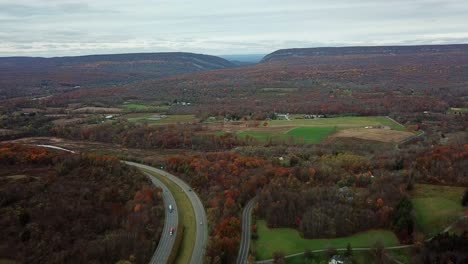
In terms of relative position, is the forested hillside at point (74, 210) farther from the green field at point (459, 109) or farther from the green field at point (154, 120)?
the green field at point (459, 109)

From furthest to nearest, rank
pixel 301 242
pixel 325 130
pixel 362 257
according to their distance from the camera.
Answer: pixel 325 130, pixel 301 242, pixel 362 257

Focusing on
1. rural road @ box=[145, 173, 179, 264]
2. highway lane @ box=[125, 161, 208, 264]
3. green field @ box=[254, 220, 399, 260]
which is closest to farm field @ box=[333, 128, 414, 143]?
highway lane @ box=[125, 161, 208, 264]

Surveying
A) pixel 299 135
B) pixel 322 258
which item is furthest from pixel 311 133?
pixel 322 258

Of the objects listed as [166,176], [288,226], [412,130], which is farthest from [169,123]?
[288,226]

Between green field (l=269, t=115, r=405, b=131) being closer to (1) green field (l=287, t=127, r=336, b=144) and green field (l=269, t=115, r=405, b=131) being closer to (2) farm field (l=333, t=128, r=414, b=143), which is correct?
(1) green field (l=287, t=127, r=336, b=144)

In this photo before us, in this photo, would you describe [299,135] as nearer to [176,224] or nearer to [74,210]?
[176,224]

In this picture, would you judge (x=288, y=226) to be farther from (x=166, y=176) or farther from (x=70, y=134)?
(x=70, y=134)
